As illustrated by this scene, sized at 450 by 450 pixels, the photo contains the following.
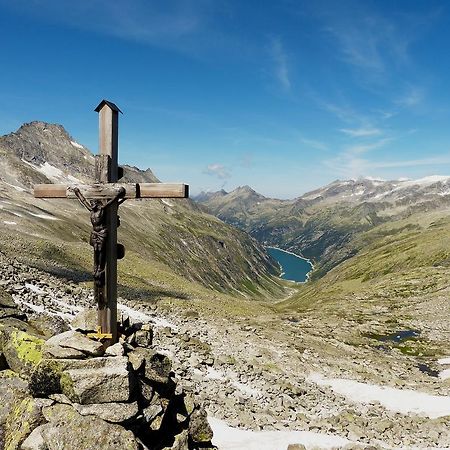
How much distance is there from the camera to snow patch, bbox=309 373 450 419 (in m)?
32.3

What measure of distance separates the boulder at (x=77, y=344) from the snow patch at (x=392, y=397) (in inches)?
1071

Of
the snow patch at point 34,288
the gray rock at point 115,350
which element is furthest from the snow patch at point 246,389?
the gray rock at point 115,350

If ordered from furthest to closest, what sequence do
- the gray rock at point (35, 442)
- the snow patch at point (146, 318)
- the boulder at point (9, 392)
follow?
1. the snow patch at point (146, 318)
2. the boulder at point (9, 392)
3. the gray rock at point (35, 442)

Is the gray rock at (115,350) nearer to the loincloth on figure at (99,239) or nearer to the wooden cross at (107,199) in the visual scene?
the wooden cross at (107,199)

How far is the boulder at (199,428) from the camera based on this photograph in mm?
13977

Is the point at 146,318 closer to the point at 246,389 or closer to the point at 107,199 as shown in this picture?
the point at 246,389

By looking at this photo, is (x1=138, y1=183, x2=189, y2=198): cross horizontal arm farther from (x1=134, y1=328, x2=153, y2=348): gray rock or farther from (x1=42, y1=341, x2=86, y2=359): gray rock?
(x1=134, y1=328, x2=153, y2=348): gray rock

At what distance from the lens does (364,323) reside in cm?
7606

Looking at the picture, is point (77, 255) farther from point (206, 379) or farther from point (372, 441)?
point (372, 441)

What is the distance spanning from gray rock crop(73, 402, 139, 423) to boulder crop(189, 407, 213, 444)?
13.1 ft

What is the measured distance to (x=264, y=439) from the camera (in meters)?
20.9

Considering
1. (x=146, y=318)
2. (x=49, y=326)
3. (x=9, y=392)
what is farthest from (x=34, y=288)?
(x=9, y=392)

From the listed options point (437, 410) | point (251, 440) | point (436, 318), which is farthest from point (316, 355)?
point (436, 318)

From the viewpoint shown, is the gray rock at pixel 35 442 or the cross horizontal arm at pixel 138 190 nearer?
the gray rock at pixel 35 442
